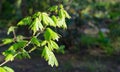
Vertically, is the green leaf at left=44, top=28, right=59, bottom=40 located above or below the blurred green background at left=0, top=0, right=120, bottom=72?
above

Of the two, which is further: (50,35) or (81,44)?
(81,44)

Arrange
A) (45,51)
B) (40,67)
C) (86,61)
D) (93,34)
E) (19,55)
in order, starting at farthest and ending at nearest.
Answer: (93,34), (86,61), (40,67), (19,55), (45,51)

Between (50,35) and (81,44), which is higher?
(50,35)

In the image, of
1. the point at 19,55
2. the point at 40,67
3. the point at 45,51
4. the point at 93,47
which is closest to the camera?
the point at 45,51

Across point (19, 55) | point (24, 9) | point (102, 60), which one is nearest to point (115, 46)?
point (102, 60)

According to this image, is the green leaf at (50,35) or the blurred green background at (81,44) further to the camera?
the blurred green background at (81,44)

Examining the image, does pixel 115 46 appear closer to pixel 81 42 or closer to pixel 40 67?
pixel 81 42

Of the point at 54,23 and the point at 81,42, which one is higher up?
the point at 54,23

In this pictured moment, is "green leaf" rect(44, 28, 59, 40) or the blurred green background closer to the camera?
"green leaf" rect(44, 28, 59, 40)

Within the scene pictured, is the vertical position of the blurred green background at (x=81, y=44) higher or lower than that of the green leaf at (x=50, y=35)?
lower

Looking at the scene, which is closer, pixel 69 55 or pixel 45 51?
pixel 45 51

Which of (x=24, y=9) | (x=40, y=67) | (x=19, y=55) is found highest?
(x=19, y=55)
